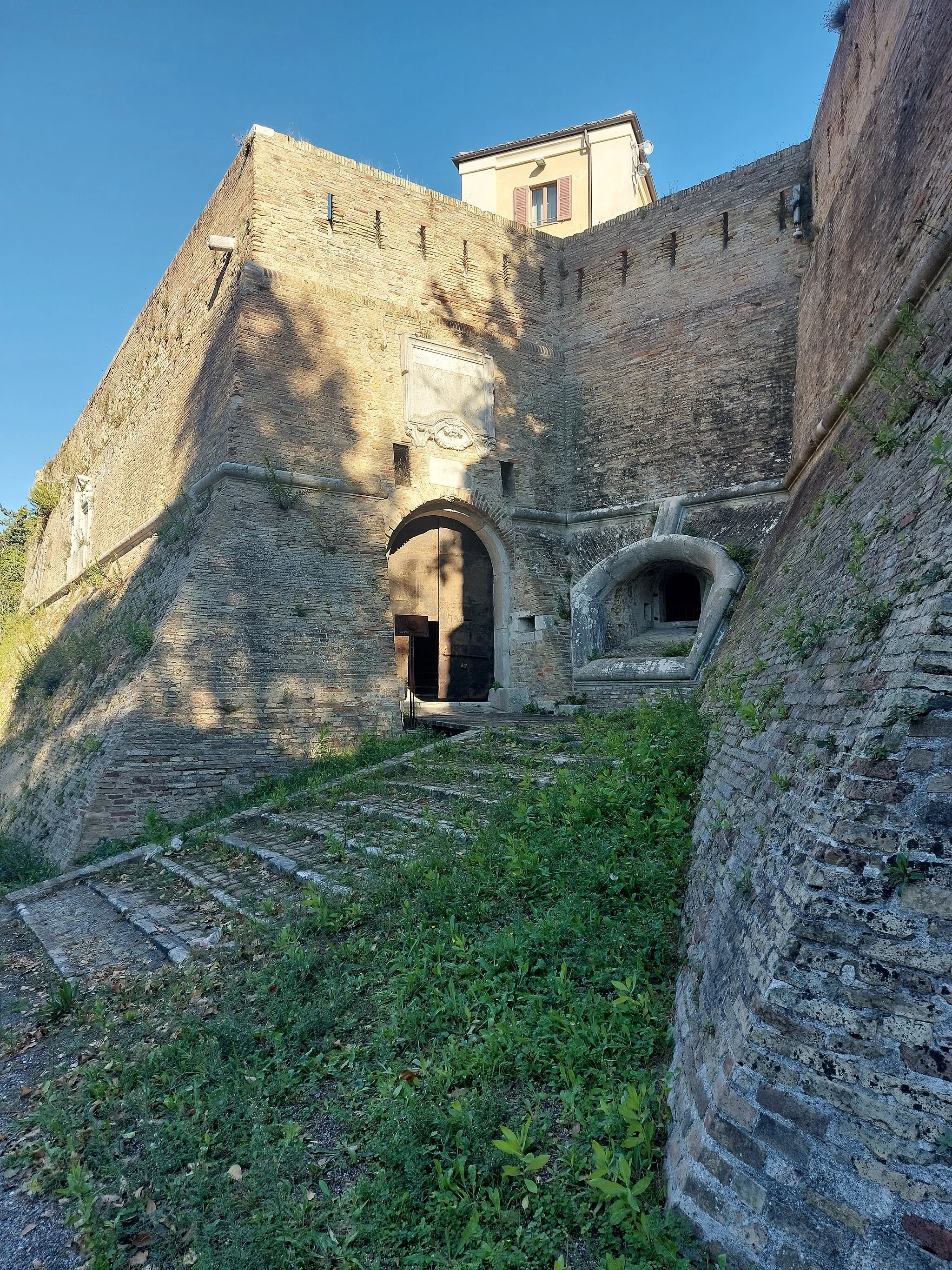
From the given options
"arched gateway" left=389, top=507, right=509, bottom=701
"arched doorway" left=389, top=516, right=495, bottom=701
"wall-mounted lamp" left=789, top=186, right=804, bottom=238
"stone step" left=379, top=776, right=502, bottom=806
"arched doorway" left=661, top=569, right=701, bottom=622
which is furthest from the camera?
"arched doorway" left=389, top=516, right=495, bottom=701

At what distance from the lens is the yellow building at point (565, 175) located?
1980 cm

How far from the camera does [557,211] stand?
20.3m

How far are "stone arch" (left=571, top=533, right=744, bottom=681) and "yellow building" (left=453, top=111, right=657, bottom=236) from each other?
12478mm

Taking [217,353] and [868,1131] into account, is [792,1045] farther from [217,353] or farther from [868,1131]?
[217,353]

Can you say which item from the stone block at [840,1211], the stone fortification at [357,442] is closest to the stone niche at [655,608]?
the stone fortification at [357,442]

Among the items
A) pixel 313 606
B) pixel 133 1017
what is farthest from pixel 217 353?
pixel 133 1017

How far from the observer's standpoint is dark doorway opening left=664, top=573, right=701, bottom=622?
41.4 ft

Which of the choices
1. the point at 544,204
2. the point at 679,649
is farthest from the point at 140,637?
the point at 544,204

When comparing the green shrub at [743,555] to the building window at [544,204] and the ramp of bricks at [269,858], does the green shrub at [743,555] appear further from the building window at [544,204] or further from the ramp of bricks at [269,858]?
the building window at [544,204]

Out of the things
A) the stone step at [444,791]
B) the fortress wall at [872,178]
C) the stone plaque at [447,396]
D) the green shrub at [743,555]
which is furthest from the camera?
the stone plaque at [447,396]

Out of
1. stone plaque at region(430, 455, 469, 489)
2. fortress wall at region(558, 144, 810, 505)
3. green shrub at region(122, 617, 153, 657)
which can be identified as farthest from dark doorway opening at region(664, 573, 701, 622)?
green shrub at region(122, 617, 153, 657)

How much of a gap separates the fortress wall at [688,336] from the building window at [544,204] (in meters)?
7.91

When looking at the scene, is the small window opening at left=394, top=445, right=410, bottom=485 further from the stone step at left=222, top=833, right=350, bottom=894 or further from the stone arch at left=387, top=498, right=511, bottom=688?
the stone step at left=222, top=833, right=350, bottom=894

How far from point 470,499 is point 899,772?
408 inches
